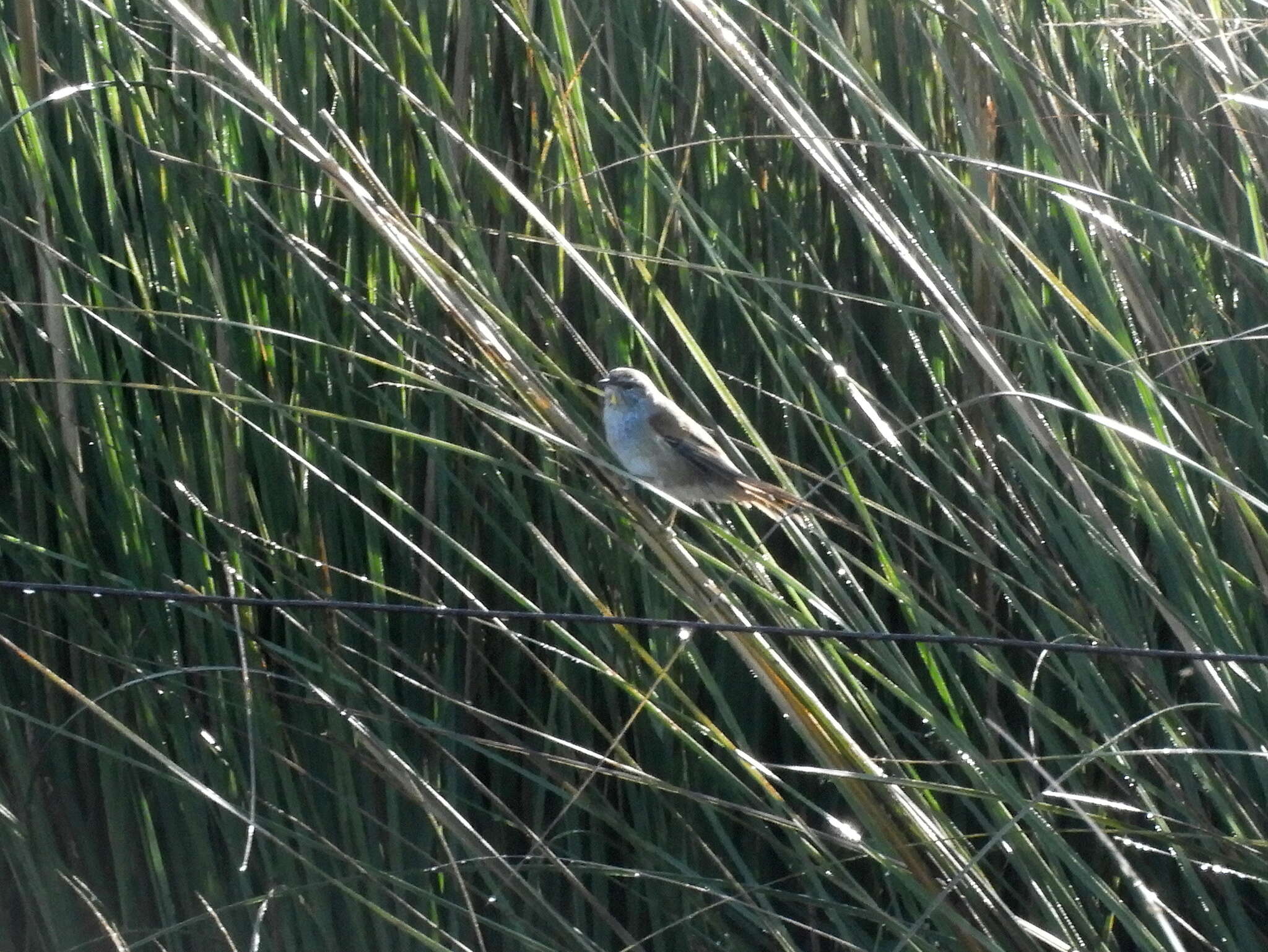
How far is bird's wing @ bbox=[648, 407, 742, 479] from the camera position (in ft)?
8.98

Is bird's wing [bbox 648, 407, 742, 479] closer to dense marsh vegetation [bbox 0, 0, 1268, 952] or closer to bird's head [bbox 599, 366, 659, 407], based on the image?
bird's head [bbox 599, 366, 659, 407]

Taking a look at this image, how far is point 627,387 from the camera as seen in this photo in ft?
8.18

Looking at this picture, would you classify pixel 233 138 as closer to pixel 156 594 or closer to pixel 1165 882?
pixel 156 594

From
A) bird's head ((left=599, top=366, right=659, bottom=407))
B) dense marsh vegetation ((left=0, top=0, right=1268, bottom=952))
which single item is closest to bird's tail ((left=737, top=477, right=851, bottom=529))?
dense marsh vegetation ((left=0, top=0, right=1268, bottom=952))

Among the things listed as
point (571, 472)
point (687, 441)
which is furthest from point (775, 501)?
point (687, 441)

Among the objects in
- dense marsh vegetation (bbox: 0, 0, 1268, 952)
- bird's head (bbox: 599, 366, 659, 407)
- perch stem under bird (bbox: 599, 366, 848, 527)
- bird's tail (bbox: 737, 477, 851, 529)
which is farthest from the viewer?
perch stem under bird (bbox: 599, 366, 848, 527)

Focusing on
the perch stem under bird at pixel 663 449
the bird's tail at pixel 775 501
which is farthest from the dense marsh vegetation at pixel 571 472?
the perch stem under bird at pixel 663 449

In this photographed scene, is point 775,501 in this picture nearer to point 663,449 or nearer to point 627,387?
point 627,387

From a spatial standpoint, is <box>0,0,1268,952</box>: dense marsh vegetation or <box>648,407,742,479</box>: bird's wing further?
<box>648,407,742,479</box>: bird's wing

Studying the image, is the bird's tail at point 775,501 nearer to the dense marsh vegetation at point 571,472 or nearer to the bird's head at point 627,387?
the dense marsh vegetation at point 571,472

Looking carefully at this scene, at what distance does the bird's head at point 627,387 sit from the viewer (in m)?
2.20

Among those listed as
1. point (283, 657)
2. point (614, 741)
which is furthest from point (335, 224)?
point (614, 741)

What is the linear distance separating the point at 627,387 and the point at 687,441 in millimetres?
423

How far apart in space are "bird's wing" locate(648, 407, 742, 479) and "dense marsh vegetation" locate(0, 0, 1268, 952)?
0.41 metres
